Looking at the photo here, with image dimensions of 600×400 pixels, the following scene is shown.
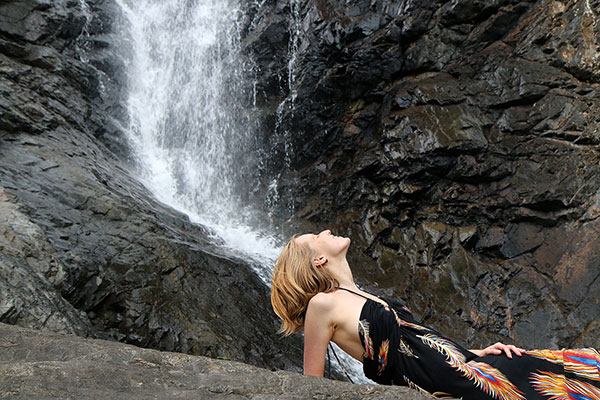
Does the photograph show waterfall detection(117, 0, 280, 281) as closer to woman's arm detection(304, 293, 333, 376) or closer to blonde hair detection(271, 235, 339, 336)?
blonde hair detection(271, 235, 339, 336)

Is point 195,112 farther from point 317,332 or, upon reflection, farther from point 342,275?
point 317,332

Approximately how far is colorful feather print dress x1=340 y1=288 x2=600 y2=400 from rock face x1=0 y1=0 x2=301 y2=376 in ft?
7.79

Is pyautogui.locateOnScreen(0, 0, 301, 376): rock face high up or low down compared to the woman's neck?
down

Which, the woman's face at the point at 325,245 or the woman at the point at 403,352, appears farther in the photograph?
the woman's face at the point at 325,245

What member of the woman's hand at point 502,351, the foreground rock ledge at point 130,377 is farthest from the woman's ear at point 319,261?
the woman's hand at point 502,351

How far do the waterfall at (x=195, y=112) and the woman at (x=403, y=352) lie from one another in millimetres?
7283

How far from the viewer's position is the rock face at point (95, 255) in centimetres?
392

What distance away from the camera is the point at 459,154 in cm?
839

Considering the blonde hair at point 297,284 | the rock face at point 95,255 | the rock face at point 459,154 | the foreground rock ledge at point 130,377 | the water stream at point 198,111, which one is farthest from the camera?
the water stream at point 198,111

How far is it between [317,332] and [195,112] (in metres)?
10.9

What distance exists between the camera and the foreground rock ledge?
1305 millimetres

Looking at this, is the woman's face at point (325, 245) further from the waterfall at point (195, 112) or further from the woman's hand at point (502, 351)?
the waterfall at point (195, 112)

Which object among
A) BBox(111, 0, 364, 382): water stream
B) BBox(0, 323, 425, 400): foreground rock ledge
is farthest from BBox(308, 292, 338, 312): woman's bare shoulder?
BBox(111, 0, 364, 382): water stream

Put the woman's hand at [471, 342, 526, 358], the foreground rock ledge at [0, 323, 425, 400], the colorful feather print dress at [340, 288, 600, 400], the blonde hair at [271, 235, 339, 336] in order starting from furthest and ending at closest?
the blonde hair at [271, 235, 339, 336]
the woman's hand at [471, 342, 526, 358]
the colorful feather print dress at [340, 288, 600, 400]
the foreground rock ledge at [0, 323, 425, 400]
